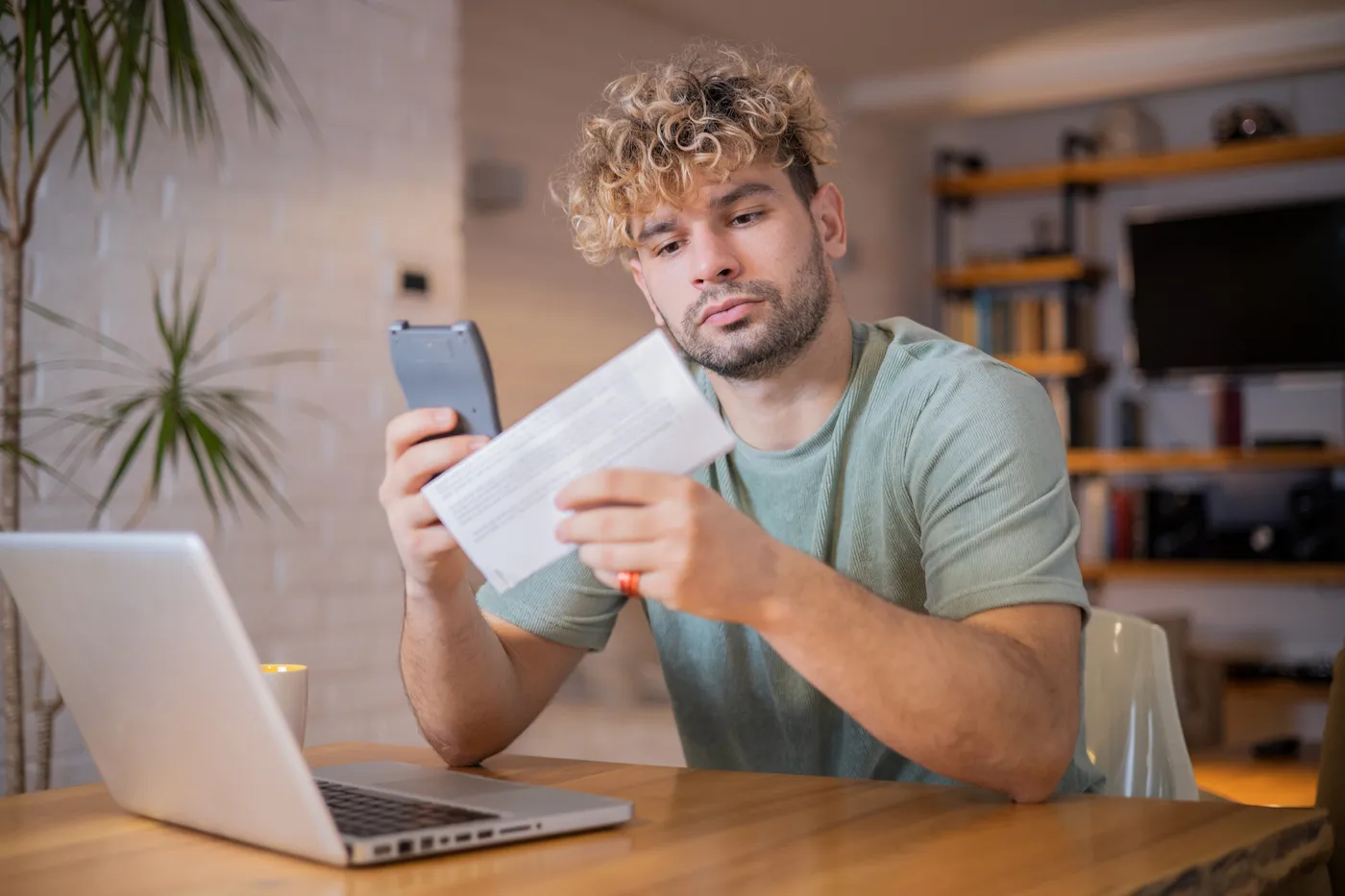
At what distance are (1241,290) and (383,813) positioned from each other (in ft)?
16.6

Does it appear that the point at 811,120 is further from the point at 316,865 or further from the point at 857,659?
the point at 316,865

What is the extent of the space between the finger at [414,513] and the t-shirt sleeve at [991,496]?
0.46m

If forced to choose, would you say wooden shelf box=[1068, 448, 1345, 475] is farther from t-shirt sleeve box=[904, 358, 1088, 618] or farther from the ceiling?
t-shirt sleeve box=[904, 358, 1088, 618]

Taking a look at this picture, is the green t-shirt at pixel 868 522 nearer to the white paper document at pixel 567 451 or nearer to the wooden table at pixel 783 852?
the wooden table at pixel 783 852

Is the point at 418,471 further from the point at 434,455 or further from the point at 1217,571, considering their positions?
the point at 1217,571

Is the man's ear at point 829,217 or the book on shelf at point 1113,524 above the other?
the man's ear at point 829,217

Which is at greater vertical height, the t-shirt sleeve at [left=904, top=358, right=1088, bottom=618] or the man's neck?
the man's neck

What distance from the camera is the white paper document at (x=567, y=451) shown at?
0.88 metres

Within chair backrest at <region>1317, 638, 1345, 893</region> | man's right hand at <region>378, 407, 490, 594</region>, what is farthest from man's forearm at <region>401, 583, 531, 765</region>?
chair backrest at <region>1317, 638, 1345, 893</region>

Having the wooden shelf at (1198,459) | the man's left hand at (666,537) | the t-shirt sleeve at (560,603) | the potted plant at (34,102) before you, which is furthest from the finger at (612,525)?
the wooden shelf at (1198,459)

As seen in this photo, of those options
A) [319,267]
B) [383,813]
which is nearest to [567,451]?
[383,813]

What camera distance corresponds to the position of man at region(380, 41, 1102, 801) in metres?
1.06

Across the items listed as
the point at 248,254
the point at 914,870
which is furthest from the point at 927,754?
the point at 248,254

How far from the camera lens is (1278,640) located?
540 centimetres
